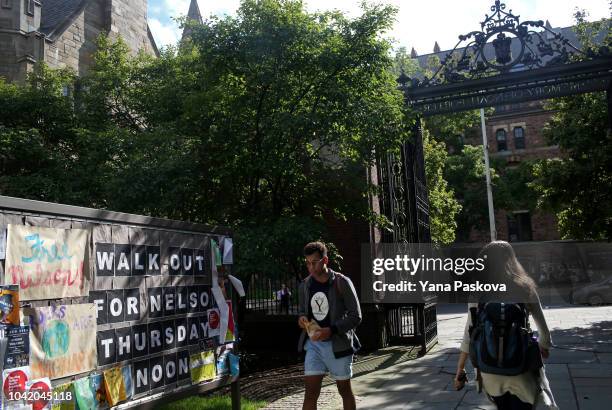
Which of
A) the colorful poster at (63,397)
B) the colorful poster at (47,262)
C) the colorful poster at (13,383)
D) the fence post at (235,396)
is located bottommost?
the fence post at (235,396)

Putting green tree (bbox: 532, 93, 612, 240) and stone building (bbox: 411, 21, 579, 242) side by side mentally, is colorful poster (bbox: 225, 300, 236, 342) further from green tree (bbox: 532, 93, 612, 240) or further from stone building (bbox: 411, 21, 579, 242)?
stone building (bbox: 411, 21, 579, 242)

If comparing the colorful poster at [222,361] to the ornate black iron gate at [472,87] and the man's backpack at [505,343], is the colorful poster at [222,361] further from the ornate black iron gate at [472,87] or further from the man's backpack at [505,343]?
the ornate black iron gate at [472,87]

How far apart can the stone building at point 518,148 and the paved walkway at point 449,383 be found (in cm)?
3254

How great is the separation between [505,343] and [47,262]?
9.97 feet

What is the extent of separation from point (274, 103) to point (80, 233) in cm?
593

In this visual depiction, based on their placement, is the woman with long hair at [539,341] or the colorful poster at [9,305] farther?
the woman with long hair at [539,341]

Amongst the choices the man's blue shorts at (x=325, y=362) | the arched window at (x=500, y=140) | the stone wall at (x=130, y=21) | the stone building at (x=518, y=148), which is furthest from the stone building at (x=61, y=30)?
the arched window at (x=500, y=140)

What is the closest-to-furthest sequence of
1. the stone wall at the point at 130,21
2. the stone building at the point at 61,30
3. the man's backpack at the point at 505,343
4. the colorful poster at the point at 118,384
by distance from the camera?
1. the man's backpack at the point at 505,343
2. the colorful poster at the point at 118,384
3. the stone building at the point at 61,30
4. the stone wall at the point at 130,21

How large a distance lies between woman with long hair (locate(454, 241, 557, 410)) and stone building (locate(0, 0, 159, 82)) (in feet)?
64.6

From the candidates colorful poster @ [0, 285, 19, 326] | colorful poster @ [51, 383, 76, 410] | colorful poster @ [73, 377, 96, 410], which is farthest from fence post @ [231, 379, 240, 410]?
colorful poster @ [0, 285, 19, 326]

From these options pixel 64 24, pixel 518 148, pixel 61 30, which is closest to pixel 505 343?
pixel 61 30

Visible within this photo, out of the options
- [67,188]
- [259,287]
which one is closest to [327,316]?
[259,287]

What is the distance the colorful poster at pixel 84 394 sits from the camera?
360 cm

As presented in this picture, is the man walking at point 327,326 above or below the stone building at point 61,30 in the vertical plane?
below
